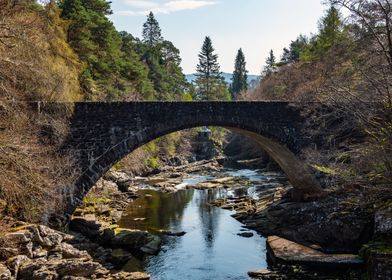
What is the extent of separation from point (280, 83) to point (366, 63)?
113ft

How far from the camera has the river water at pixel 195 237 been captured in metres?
16.2

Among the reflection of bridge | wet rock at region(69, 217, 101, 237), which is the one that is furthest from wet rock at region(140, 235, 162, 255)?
the reflection of bridge

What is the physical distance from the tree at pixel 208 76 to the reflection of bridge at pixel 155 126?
4744 centimetres

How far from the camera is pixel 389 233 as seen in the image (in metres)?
14.3

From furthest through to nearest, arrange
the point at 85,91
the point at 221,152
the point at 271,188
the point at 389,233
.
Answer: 1. the point at 221,152
2. the point at 271,188
3. the point at 85,91
4. the point at 389,233

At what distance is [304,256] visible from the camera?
16219 mm

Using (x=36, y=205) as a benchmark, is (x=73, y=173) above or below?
above

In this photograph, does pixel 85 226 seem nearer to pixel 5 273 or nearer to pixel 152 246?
pixel 152 246

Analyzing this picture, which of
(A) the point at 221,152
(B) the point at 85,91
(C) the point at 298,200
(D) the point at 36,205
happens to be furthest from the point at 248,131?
(A) the point at 221,152

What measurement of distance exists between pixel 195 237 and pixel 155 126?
615cm

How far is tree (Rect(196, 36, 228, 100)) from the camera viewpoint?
229 feet

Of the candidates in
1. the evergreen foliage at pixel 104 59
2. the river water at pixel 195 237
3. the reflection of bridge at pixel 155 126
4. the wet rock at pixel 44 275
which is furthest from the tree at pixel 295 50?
the wet rock at pixel 44 275

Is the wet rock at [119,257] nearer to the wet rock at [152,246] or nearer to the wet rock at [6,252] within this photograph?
the wet rock at [152,246]

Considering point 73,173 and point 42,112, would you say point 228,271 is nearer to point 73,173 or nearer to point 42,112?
point 73,173
